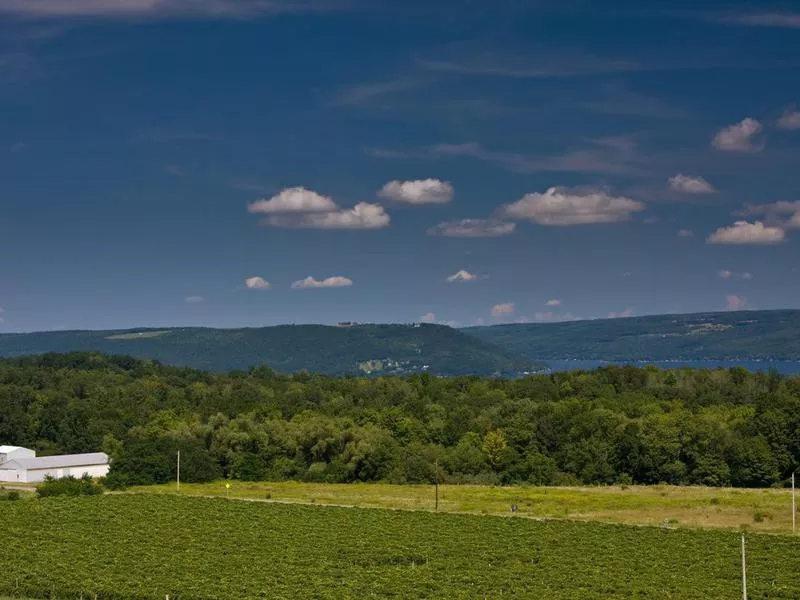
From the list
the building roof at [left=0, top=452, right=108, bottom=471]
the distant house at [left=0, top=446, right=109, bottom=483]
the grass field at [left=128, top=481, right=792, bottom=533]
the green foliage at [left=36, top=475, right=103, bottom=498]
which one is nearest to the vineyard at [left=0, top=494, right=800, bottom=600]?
the grass field at [left=128, top=481, right=792, bottom=533]

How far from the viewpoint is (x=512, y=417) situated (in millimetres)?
114812

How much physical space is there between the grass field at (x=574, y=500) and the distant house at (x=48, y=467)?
1423cm

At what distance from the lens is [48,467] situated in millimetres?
105812

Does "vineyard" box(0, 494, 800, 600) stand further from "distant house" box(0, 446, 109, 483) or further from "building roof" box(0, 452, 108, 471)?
"building roof" box(0, 452, 108, 471)

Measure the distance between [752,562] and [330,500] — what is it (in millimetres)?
39017

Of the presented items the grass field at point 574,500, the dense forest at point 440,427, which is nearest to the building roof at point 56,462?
the dense forest at point 440,427

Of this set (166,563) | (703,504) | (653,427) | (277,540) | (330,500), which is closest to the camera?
(166,563)

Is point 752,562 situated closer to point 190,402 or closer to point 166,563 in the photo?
point 166,563

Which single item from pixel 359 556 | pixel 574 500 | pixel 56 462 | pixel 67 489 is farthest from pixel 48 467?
pixel 359 556

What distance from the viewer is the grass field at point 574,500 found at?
72.2 meters

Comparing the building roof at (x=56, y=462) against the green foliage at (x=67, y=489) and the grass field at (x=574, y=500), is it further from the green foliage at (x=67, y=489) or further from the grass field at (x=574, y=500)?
the green foliage at (x=67, y=489)

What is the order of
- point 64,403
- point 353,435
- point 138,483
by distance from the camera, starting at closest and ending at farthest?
1. point 138,483
2. point 353,435
3. point 64,403

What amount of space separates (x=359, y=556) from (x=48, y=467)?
193 ft

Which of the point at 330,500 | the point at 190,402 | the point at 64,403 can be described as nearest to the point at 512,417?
the point at 330,500
